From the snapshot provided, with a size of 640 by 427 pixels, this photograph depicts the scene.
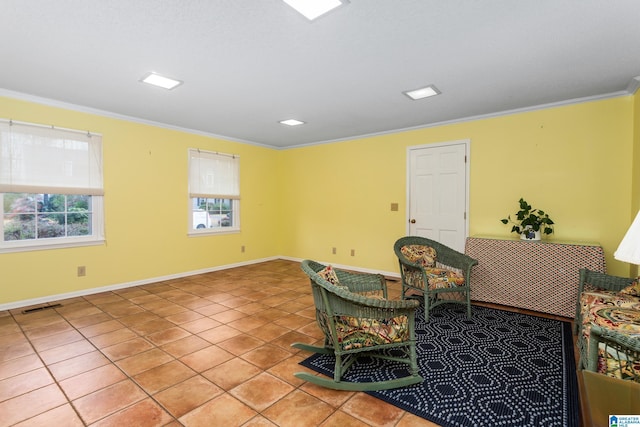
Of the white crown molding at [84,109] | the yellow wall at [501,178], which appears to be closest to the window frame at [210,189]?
the white crown molding at [84,109]

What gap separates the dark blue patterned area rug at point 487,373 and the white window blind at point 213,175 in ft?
12.9

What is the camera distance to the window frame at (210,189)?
5305 millimetres

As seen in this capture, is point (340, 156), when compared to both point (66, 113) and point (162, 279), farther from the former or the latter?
point (66, 113)

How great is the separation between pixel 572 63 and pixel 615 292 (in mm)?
2029

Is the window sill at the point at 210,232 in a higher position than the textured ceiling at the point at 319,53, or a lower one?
lower

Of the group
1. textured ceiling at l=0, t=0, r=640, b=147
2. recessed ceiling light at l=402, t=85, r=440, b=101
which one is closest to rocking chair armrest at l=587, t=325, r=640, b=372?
textured ceiling at l=0, t=0, r=640, b=147

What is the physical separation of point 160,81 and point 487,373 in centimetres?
393

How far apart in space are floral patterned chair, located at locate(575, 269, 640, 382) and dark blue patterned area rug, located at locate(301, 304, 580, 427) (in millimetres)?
276

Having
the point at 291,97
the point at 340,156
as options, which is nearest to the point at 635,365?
the point at 291,97

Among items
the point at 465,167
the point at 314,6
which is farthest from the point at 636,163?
the point at 314,6

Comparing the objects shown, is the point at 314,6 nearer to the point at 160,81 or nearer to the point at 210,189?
the point at 160,81

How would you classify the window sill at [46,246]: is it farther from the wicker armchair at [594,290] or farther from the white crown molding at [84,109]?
the wicker armchair at [594,290]

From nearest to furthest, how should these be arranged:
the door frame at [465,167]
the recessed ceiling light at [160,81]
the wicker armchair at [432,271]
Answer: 1. the recessed ceiling light at [160,81]
2. the wicker armchair at [432,271]
3. the door frame at [465,167]

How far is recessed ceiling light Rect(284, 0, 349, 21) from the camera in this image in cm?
193
